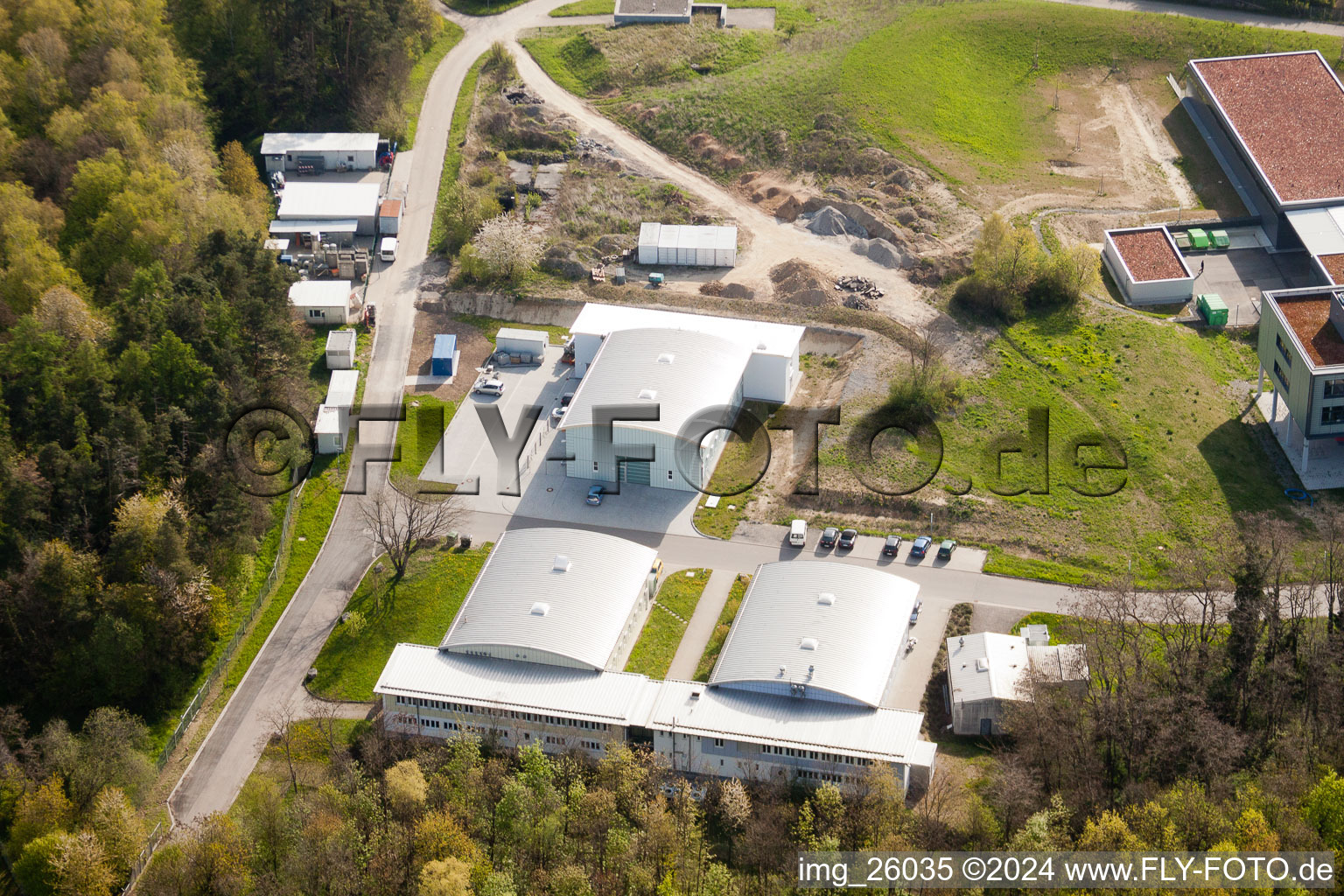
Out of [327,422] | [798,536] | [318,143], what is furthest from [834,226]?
[318,143]

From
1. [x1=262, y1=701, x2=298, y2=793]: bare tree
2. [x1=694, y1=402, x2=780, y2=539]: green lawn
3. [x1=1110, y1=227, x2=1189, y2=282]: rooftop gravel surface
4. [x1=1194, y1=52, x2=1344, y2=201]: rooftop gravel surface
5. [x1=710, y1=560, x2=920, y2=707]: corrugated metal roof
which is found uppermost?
[x1=1194, y1=52, x2=1344, y2=201]: rooftop gravel surface

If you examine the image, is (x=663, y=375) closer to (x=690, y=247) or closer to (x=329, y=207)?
(x=690, y=247)

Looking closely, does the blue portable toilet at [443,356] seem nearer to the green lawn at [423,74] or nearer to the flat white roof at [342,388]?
the flat white roof at [342,388]

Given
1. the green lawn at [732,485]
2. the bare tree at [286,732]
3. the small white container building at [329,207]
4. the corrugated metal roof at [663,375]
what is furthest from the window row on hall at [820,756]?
the small white container building at [329,207]

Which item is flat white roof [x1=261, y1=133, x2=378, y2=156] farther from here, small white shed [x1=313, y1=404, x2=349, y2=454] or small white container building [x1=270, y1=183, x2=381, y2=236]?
small white shed [x1=313, y1=404, x2=349, y2=454]

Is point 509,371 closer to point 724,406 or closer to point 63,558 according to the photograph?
point 724,406

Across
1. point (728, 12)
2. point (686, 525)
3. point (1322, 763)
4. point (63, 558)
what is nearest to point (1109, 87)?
point (728, 12)

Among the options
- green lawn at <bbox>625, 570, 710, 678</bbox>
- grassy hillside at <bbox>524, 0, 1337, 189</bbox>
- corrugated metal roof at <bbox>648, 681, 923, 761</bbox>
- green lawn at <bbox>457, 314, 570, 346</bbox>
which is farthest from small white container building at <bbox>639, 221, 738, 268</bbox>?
corrugated metal roof at <bbox>648, 681, 923, 761</bbox>
